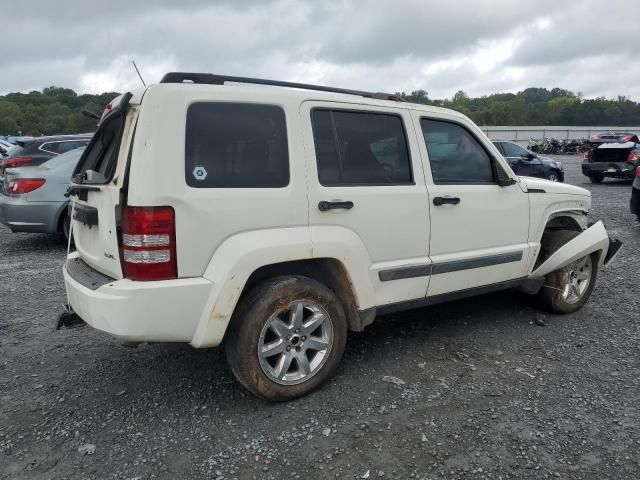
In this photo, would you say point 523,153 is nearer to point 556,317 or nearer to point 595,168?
point 595,168

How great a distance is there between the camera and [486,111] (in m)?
85.6

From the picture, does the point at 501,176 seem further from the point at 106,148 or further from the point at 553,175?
the point at 553,175

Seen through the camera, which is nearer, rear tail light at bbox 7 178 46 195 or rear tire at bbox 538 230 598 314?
rear tire at bbox 538 230 598 314

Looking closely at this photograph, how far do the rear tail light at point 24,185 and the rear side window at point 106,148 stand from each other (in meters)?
4.20

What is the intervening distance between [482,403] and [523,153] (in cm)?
1300

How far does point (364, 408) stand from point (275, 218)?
127 centimetres

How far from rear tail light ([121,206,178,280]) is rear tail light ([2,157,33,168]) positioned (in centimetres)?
624

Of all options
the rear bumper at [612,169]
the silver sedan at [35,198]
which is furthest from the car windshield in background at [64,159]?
the rear bumper at [612,169]

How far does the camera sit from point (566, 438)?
9.16 ft

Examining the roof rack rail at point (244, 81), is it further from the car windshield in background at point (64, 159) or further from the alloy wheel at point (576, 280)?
the car windshield in background at point (64, 159)

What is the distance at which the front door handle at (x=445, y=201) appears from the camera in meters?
3.64

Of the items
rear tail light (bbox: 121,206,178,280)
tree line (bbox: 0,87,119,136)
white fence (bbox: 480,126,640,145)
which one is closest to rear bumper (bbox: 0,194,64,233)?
rear tail light (bbox: 121,206,178,280)

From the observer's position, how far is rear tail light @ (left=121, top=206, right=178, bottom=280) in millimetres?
2676

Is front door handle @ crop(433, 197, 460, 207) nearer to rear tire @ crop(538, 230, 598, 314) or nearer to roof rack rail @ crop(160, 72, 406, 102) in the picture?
roof rack rail @ crop(160, 72, 406, 102)
